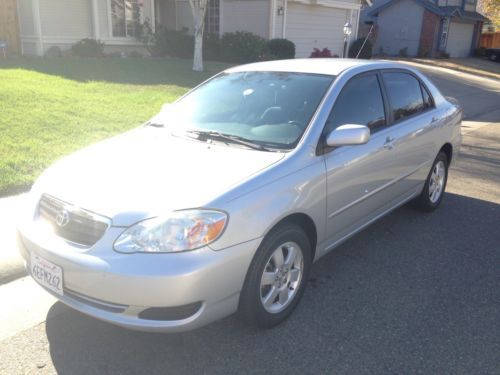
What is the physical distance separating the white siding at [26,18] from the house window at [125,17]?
3.10 m

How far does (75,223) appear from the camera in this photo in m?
2.83

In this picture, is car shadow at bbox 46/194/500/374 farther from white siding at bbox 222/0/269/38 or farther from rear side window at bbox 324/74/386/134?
white siding at bbox 222/0/269/38

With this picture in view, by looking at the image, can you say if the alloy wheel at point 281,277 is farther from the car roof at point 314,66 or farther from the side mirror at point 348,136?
the car roof at point 314,66

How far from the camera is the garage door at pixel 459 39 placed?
35.7 metres

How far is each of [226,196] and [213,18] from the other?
68.5 feet

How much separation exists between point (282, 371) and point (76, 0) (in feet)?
58.5

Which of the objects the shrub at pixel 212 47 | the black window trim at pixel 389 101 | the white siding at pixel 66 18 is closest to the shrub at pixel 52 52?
the white siding at pixel 66 18

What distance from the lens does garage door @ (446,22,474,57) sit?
117 feet

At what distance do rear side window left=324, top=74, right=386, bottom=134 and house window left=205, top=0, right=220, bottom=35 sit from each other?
1868cm

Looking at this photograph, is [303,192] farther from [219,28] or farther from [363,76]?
[219,28]

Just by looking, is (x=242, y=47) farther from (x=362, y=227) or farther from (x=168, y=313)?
(x=168, y=313)

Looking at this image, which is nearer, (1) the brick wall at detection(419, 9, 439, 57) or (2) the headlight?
(2) the headlight

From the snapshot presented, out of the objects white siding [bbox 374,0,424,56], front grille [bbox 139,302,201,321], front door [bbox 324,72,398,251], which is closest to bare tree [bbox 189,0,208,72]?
front door [bbox 324,72,398,251]

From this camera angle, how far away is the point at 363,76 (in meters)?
4.14
